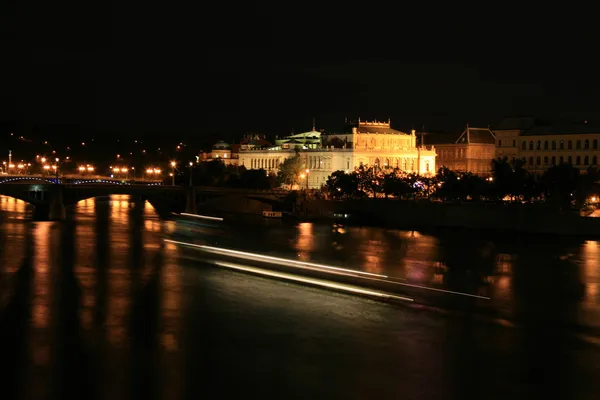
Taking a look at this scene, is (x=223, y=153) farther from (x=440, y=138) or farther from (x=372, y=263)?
(x=372, y=263)

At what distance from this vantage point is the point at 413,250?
110ft

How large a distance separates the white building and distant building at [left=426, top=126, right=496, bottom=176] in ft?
5.64

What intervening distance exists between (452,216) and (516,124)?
23.0m

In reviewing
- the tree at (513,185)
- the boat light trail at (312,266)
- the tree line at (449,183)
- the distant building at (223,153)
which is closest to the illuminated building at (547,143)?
the tree line at (449,183)

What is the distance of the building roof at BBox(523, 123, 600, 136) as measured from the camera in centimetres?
5994

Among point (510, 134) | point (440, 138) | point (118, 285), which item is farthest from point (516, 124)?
point (118, 285)

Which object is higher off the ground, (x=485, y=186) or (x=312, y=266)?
(x=485, y=186)

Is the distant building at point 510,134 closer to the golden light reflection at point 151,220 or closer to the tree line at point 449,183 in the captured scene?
the tree line at point 449,183

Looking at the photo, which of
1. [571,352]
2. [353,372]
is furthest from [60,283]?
[571,352]

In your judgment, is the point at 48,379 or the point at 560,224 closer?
the point at 48,379

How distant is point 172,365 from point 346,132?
182 ft

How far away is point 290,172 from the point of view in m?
67.4

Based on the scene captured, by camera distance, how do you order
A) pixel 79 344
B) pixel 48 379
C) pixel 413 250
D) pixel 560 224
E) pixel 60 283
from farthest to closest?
pixel 560 224 → pixel 413 250 → pixel 60 283 → pixel 79 344 → pixel 48 379

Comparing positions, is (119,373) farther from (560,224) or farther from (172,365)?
(560,224)
